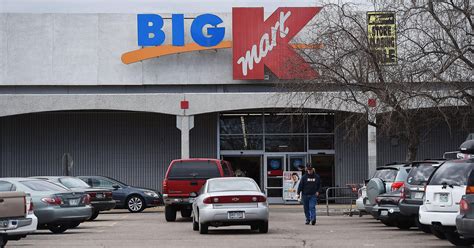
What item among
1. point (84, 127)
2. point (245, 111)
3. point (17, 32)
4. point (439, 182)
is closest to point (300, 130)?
point (245, 111)

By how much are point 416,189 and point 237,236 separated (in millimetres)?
4351

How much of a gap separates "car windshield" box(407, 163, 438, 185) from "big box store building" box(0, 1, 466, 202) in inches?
686

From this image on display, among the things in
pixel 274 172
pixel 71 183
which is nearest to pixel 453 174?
pixel 71 183

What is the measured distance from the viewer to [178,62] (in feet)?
142

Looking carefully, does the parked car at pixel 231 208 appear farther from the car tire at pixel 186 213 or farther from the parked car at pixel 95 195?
the car tire at pixel 186 213

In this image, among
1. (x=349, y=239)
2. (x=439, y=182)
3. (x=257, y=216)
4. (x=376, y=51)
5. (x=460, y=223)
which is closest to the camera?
(x=460, y=223)

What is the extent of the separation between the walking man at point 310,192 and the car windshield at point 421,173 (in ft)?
19.3

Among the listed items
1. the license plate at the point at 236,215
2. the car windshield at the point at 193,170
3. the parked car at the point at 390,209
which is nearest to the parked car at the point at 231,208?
the license plate at the point at 236,215

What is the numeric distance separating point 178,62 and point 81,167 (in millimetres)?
7010

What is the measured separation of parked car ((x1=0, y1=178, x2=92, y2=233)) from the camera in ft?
74.8

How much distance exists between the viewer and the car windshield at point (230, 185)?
22906 millimetres

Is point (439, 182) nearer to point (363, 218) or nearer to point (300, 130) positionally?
point (363, 218)

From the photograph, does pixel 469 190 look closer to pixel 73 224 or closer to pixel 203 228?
pixel 203 228

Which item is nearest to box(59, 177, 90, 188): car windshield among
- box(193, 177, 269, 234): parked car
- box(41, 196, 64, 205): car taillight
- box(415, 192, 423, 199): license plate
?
box(41, 196, 64, 205): car taillight
